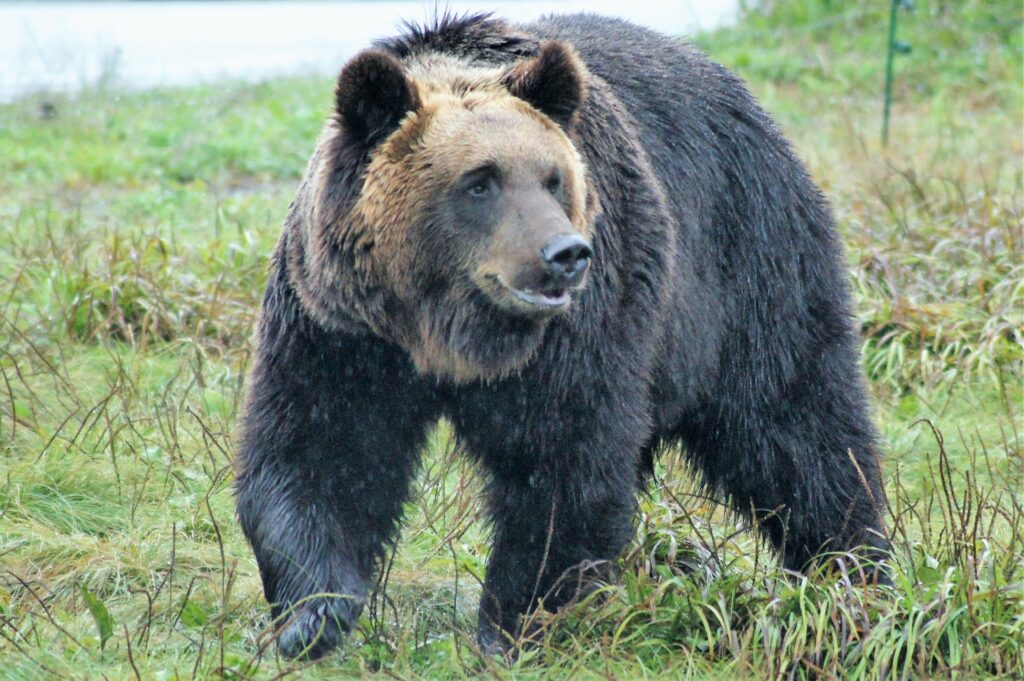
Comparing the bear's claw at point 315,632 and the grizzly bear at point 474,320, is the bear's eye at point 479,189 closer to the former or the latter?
the grizzly bear at point 474,320

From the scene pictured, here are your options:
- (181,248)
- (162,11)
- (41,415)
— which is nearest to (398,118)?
(41,415)

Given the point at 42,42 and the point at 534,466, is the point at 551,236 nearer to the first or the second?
the point at 534,466

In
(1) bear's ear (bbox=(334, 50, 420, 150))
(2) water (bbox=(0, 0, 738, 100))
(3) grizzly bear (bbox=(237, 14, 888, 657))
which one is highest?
(1) bear's ear (bbox=(334, 50, 420, 150))

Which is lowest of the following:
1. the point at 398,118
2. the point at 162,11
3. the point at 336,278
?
the point at 162,11

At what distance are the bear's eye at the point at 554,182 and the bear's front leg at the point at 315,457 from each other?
730 mm

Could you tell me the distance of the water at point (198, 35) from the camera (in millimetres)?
13102

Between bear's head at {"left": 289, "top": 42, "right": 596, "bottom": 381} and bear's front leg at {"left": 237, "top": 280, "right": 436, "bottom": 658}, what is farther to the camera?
bear's front leg at {"left": 237, "top": 280, "right": 436, "bottom": 658}

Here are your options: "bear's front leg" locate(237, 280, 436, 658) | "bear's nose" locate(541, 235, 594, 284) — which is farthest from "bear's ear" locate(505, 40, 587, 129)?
"bear's front leg" locate(237, 280, 436, 658)

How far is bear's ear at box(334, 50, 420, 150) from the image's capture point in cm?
417

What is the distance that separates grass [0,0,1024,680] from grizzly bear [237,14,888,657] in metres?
0.24

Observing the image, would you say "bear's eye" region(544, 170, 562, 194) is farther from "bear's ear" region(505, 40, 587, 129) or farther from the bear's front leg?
the bear's front leg

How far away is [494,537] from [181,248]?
3803 mm

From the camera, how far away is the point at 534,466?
4508 millimetres

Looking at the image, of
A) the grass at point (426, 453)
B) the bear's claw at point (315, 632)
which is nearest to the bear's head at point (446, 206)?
the grass at point (426, 453)
